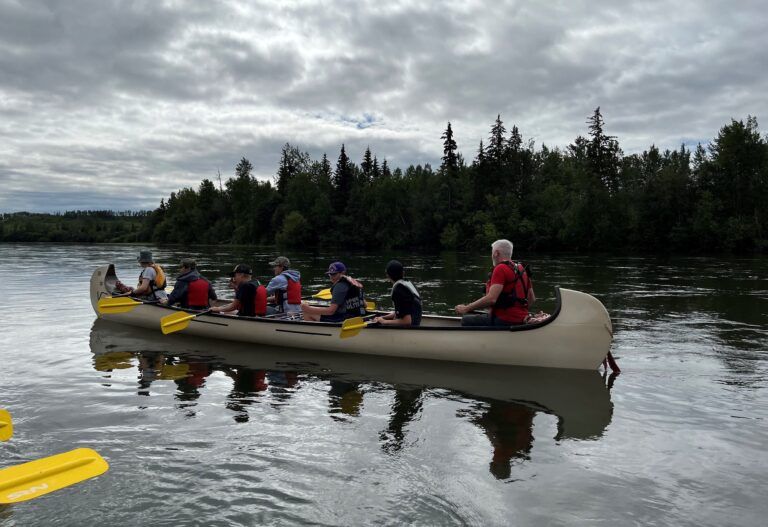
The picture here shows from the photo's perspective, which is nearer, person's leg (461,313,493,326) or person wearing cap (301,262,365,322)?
person's leg (461,313,493,326)

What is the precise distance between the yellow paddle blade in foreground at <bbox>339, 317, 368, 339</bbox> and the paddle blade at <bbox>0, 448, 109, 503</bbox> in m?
4.65

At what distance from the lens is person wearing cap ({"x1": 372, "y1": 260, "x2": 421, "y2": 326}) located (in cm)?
870

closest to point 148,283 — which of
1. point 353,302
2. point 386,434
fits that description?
point 353,302

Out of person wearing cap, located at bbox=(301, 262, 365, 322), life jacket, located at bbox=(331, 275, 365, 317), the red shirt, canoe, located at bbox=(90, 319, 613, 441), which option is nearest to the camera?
canoe, located at bbox=(90, 319, 613, 441)

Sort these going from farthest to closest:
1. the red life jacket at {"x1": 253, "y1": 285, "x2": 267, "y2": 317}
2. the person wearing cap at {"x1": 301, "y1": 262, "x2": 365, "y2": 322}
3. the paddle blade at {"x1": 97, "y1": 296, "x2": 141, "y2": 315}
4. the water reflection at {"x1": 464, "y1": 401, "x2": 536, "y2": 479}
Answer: the paddle blade at {"x1": 97, "y1": 296, "x2": 141, "y2": 315} → the red life jacket at {"x1": 253, "y1": 285, "x2": 267, "y2": 317} → the person wearing cap at {"x1": 301, "y1": 262, "x2": 365, "y2": 322} → the water reflection at {"x1": 464, "y1": 401, "x2": 536, "y2": 479}

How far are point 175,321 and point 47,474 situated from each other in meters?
6.03

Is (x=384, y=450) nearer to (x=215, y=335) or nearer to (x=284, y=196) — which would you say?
(x=215, y=335)

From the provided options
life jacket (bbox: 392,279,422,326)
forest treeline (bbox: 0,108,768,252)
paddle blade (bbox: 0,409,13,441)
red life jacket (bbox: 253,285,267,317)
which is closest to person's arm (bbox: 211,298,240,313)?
red life jacket (bbox: 253,285,267,317)

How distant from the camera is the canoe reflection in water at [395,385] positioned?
6125mm

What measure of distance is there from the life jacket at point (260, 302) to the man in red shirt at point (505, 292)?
425cm

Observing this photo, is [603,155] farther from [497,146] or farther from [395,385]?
[395,385]

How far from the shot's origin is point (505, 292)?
834 cm

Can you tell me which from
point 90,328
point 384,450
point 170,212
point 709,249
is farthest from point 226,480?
point 170,212

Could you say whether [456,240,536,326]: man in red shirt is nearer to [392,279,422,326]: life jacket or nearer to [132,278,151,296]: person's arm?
[392,279,422,326]: life jacket
